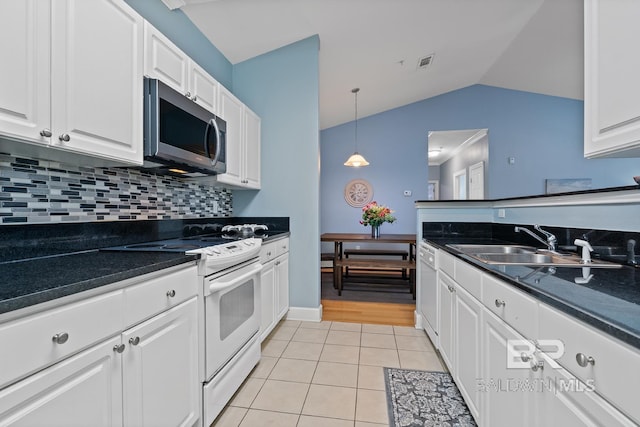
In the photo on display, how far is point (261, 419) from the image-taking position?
146 centimetres

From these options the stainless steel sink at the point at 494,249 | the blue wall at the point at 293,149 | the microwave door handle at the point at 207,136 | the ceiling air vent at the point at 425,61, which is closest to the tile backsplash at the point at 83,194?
the microwave door handle at the point at 207,136

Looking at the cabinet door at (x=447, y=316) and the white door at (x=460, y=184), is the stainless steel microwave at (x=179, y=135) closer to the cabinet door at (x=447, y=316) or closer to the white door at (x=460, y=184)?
the cabinet door at (x=447, y=316)

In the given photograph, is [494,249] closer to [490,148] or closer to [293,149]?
[293,149]

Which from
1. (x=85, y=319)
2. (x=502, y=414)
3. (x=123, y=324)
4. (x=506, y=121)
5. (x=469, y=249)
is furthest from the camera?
(x=506, y=121)

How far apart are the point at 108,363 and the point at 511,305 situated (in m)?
1.40

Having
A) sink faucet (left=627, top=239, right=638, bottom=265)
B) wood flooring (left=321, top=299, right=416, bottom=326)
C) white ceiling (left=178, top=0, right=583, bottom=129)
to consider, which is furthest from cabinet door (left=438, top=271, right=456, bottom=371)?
white ceiling (left=178, top=0, right=583, bottom=129)

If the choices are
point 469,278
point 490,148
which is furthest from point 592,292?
point 490,148

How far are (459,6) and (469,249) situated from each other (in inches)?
99.4

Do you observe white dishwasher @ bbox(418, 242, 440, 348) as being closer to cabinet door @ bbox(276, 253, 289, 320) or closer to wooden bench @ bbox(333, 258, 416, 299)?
wooden bench @ bbox(333, 258, 416, 299)

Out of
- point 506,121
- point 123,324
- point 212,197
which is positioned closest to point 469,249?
point 123,324

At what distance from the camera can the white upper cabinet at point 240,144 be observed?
7.47ft

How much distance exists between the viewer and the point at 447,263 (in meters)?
1.81

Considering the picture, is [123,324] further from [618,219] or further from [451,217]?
[451,217]

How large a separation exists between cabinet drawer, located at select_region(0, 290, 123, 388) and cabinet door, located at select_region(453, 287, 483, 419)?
4.89ft
